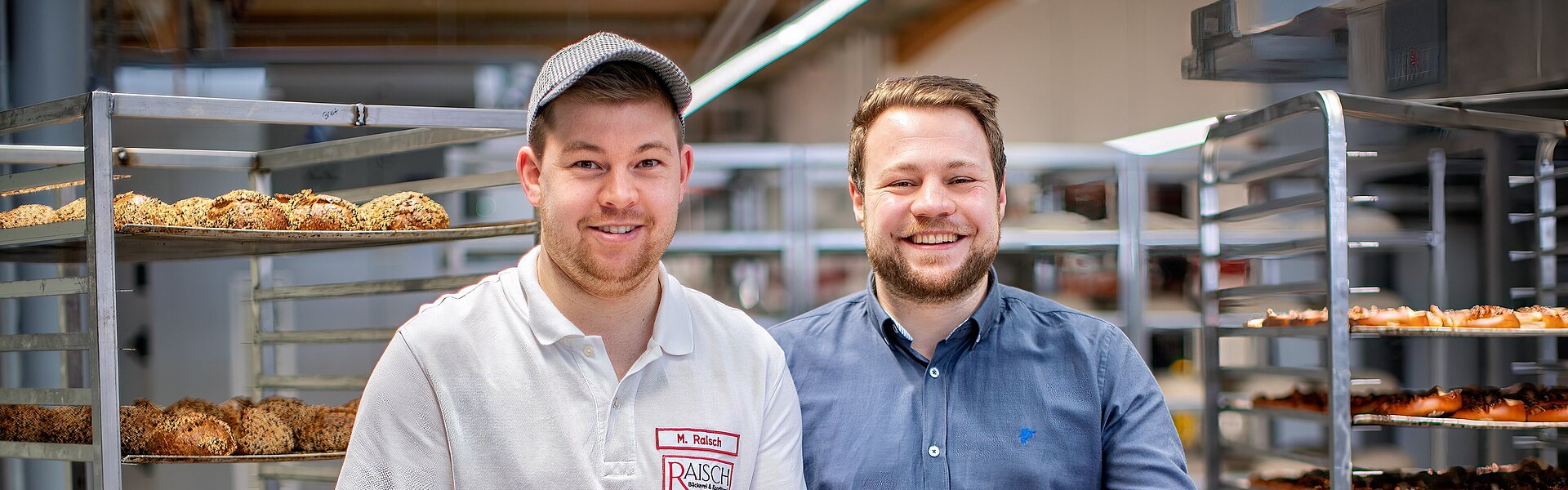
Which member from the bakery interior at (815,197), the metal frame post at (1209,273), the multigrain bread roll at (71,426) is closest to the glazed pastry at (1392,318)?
the bakery interior at (815,197)

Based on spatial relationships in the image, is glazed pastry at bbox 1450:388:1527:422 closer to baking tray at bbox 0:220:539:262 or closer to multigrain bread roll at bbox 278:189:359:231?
baking tray at bbox 0:220:539:262

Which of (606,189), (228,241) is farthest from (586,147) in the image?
(228,241)

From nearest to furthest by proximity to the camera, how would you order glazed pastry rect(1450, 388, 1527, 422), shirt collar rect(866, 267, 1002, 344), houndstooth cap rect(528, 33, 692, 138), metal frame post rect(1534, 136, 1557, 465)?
houndstooth cap rect(528, 33, 692, 138), shirt collar rect(866, 267, 1002, 344), glazed pastry rect(1450, 388, 1527, 422), metal frame post rect(1534, 136, 1557, 465)

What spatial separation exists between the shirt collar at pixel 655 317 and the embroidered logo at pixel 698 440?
12 cm

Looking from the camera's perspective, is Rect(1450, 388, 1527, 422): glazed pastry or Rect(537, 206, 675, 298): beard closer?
Rect(537, 206, 675, 298): beard

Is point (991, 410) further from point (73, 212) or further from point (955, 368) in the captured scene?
point (73, 212)

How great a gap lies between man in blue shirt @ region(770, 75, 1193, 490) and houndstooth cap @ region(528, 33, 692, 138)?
472 mm

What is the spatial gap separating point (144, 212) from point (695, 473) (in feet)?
4.71

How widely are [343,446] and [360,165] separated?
2394 mm

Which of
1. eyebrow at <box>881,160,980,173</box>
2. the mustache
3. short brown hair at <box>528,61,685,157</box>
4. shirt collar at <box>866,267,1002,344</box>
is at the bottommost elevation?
shirt collar at <box>866,267,1002,344</box>

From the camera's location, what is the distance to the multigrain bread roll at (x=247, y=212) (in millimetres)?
2248

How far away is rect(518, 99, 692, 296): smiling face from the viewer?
4.88ft

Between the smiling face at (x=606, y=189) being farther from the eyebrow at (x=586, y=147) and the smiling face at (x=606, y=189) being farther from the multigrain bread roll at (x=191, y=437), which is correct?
the multigrain bread roll at (x=191, y=437)

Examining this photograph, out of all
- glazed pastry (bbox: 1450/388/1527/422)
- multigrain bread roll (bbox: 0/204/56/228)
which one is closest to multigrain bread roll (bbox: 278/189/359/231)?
multigrain bread roll (bbox: 0/204/56/228)
